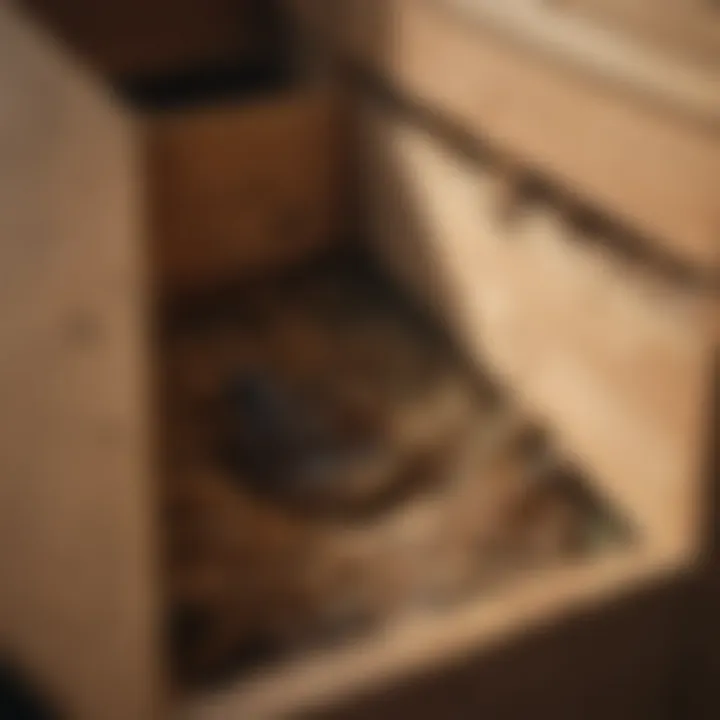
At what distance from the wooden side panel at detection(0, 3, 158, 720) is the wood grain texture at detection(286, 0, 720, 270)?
0.39 m

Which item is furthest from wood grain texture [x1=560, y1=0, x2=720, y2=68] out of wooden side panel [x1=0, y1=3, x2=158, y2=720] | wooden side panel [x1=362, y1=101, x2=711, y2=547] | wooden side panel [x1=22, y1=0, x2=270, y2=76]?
wooden side panel [x1=22, y1=0, x2=270, y2=76]

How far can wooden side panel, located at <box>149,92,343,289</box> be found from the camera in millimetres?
1301

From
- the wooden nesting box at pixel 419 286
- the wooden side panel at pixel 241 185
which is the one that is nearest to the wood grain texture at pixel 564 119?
the wooden nesting box at pixel 419 286

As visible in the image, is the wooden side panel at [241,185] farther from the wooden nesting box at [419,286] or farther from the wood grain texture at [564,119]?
the wood grain texture at [564,119]

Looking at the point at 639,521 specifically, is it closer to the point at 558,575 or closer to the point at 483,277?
the point at 558,575

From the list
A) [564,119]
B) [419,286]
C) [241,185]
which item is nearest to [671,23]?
[564,119]

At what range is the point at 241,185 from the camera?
133 centimetres

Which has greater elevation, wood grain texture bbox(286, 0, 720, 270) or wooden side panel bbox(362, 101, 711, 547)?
wood grain texture bbox(286, 0, 720, 270)

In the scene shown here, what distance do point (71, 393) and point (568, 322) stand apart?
474mm

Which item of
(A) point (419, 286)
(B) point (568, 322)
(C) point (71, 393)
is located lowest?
(A) point (419, 286)

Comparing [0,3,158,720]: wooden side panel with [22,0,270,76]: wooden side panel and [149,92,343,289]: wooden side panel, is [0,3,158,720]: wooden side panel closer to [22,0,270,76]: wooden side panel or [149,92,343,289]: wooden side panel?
[149,92,343,289]: wooden side panel

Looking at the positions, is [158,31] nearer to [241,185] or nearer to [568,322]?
[241,185]

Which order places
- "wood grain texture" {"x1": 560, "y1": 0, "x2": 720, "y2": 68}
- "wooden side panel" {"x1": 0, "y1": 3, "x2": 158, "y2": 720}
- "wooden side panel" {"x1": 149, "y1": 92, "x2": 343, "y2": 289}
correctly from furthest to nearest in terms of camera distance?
"wooden side panel" {"x1": 149, "y1": 92, "x2": 343, "y2": 289}, "wood grain texture" {"x1": 560, "y1": 0, "x2": 720, "y2": 68}, "wooden side panel" {"x1": 0, "y1": 3, "x2": 158, "y2": 720}

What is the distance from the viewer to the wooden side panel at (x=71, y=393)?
0.60m
